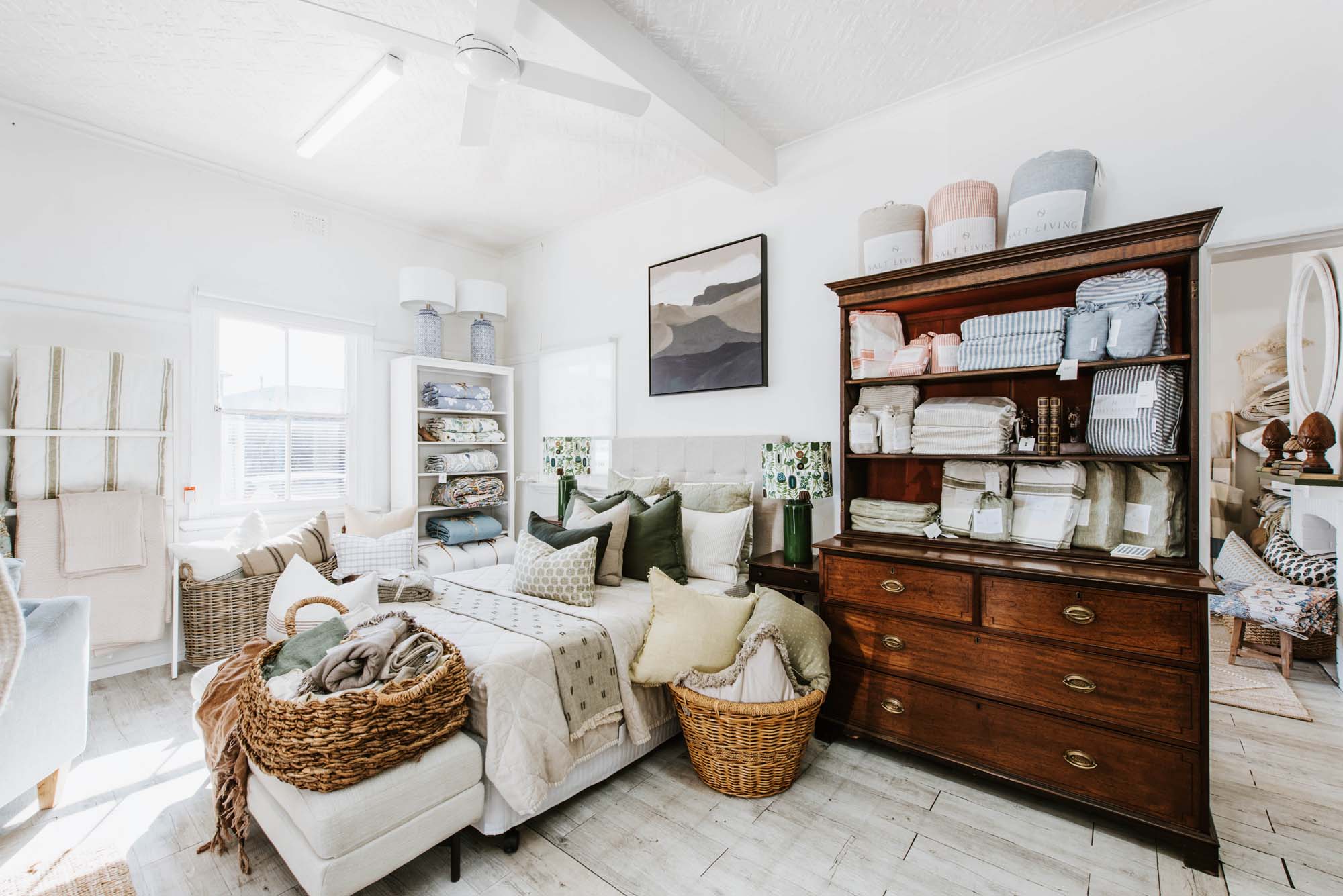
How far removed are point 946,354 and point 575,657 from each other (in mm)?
1908

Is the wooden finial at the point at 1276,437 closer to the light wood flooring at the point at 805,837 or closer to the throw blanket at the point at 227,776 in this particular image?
the light wood flooring at the point at 805,837

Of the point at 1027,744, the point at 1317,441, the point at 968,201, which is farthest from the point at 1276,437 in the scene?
the point at 1027,744

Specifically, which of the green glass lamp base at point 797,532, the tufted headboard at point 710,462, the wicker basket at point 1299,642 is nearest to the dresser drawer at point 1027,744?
the green glass lamp base at point 797,532

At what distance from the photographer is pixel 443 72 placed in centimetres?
252

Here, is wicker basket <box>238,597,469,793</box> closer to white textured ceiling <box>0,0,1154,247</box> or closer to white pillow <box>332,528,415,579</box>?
white pillow <box>332,528,415,579</box>

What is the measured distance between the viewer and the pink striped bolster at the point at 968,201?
2359mm

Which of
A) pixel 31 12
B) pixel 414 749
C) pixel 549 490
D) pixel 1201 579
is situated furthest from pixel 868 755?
pixel 31 12

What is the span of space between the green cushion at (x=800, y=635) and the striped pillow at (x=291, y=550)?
9.13ft

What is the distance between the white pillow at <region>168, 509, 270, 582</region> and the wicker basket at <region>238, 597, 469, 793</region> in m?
1.98

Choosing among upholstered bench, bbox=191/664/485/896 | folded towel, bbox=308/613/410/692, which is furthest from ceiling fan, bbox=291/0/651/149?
upholstered bench, bbox=191/664/485/896

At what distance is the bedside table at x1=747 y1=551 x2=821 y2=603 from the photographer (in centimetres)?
260

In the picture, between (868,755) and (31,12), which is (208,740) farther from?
(31,12)

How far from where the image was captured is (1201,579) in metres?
1.76

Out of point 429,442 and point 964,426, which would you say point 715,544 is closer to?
point 964,426
